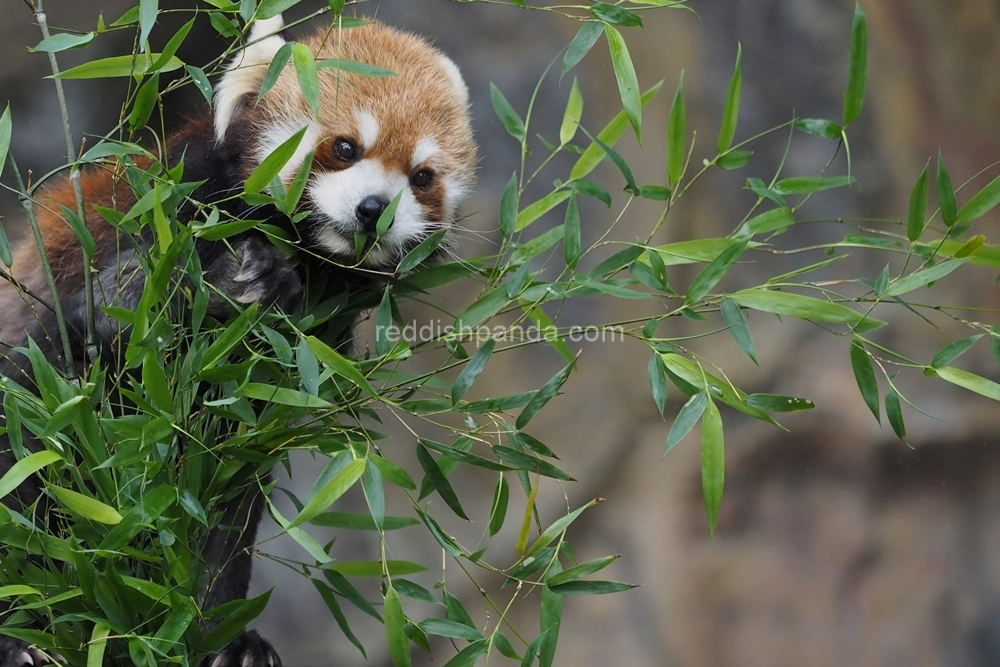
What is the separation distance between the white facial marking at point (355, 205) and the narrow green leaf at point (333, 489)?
0.70m

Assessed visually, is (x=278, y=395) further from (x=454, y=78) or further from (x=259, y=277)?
(x=454, y=78)

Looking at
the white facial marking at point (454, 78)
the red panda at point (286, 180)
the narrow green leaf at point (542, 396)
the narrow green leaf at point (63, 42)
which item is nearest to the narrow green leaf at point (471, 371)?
the narrow green leaf at point (542, 396)

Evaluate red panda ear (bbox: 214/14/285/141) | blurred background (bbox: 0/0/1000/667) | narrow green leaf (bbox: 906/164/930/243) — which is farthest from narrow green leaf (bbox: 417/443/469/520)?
blurred background (bbox: 0/0/1000/667)

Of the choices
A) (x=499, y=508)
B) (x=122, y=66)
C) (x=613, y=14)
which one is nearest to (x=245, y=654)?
(x=499, y=508)

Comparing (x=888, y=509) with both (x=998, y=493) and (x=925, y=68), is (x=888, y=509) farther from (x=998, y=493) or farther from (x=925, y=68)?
(x=925, y=68)

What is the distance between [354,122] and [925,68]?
1.91 m

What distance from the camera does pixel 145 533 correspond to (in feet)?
4.39

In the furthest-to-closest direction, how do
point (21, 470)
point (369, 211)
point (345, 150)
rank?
point (345, 150) → point (369, 211) → point (21, 470)

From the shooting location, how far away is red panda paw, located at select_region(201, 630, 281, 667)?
1789 mm

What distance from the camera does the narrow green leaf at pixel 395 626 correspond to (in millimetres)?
1283

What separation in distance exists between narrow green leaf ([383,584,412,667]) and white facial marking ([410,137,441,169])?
3.49ft

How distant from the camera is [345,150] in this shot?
6.20 ft

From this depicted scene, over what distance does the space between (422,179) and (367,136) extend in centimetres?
20

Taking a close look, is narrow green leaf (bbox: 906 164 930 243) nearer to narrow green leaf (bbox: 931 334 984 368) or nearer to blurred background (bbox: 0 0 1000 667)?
narrow green leaf (bbox: 931 334 984 368)
